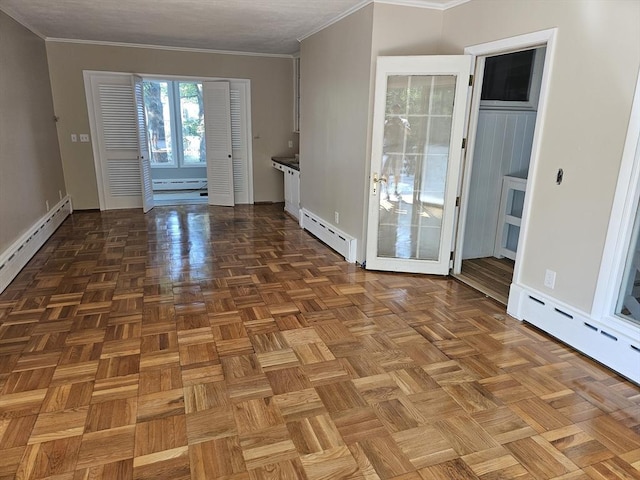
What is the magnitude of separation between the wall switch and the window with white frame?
750cm

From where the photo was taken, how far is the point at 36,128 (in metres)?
4.94

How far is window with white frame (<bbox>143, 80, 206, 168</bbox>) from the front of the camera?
28.5 feet

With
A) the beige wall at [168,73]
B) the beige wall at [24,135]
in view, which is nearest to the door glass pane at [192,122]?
the beige wall at [168,73]

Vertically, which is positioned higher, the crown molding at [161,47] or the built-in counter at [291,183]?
the crown molding at [161,47]

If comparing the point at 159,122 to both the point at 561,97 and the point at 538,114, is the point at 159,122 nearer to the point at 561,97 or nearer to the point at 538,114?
the point at 538,114

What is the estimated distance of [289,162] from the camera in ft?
21.7

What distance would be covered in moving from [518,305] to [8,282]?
3995 millimetres

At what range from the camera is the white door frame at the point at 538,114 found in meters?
2.76

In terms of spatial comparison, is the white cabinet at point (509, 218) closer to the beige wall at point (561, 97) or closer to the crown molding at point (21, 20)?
the beige wall at point (561, 97)

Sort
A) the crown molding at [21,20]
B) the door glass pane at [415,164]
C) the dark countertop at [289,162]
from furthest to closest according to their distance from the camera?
the dark countertop at [289,162] → the crown molding at [21,20] → the door glass pane at [415,164]

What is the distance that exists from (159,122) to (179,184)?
1304 mm

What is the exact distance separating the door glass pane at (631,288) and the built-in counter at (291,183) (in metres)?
4.15

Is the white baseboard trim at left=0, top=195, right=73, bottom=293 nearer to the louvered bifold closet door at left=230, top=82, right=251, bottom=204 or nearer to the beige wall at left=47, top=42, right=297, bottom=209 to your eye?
the beige wall at left=47, top=42, right=297, bottom=209

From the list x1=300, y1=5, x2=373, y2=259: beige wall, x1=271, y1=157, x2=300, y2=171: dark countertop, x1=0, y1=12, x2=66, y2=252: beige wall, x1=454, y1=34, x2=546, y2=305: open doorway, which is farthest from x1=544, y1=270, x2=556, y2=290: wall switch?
x1=0, y1=12, x2=66, y2=252: beige wall
